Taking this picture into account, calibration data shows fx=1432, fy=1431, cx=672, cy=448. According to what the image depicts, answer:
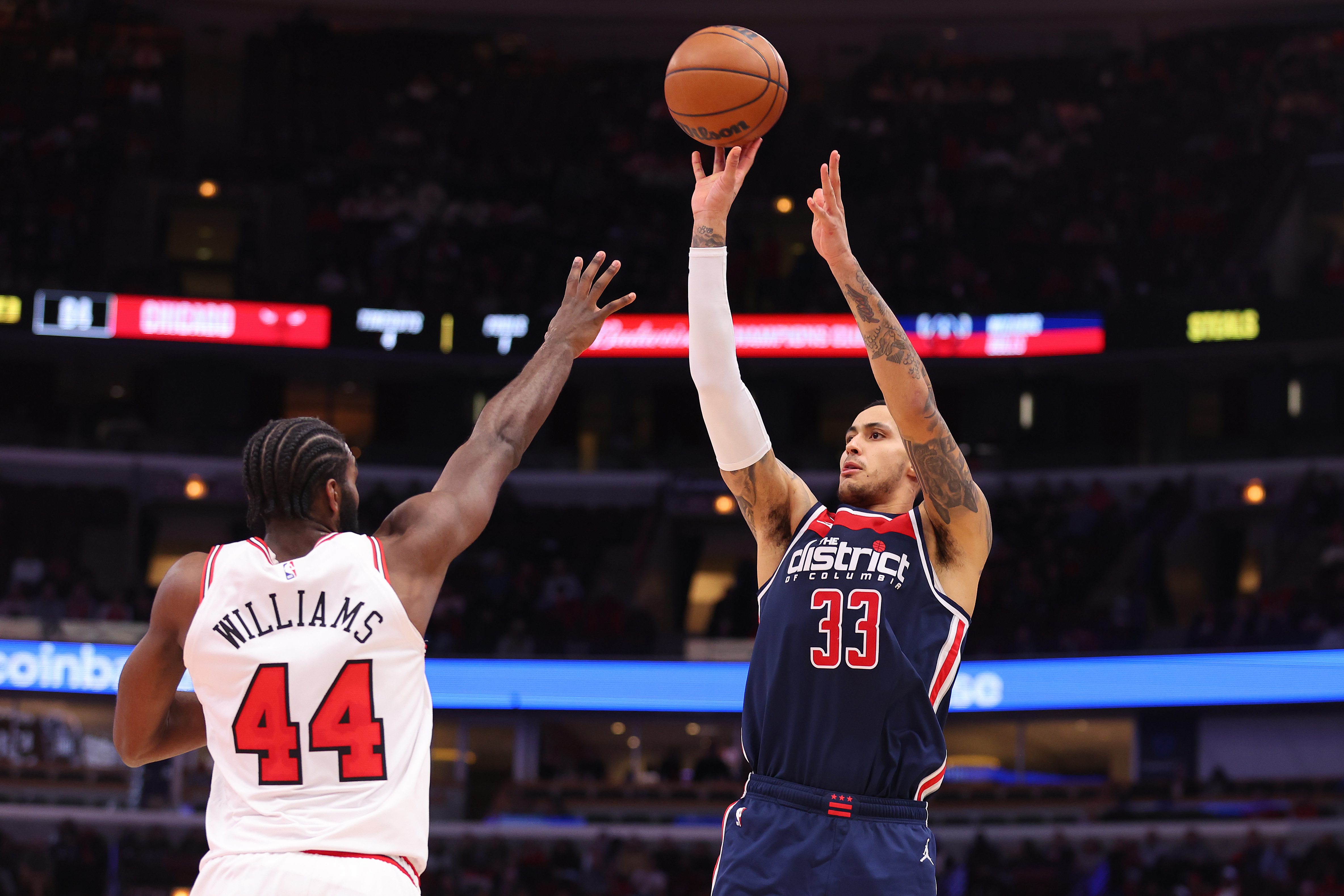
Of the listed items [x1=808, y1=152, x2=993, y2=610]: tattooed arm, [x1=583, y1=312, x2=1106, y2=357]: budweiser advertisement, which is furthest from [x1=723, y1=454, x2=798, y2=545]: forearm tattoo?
[x1=583, y1=312, x2=1106, y2=357]: budweiser advertisement

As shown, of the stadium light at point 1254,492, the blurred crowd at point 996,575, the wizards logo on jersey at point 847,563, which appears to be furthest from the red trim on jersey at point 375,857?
the stadium light at point 1254,492

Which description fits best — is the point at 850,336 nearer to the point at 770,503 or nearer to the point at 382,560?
the point at 770,503

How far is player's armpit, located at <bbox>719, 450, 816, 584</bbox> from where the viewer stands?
4543 mm

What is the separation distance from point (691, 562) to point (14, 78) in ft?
54.2

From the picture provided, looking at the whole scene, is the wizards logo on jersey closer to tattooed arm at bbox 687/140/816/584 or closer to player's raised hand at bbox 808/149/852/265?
tattooed arm at bbox 687/140/816/584

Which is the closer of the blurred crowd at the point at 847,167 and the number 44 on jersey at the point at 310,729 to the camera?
the number 44 on jersey at the point at 310,729

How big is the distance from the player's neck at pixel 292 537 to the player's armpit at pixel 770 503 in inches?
58.1

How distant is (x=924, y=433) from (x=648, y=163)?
24.9 m

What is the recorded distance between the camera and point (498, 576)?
895 inches

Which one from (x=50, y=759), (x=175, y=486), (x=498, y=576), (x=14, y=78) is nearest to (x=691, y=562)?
(x=498, y=576)

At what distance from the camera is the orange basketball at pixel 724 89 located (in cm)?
515

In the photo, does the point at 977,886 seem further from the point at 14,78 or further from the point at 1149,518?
the point at 14,78

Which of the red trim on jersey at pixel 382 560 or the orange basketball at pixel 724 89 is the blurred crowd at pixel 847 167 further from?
the red trim on jersey at pixel 382 560

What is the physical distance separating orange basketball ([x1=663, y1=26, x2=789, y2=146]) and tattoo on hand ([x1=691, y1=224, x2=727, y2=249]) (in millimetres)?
577
